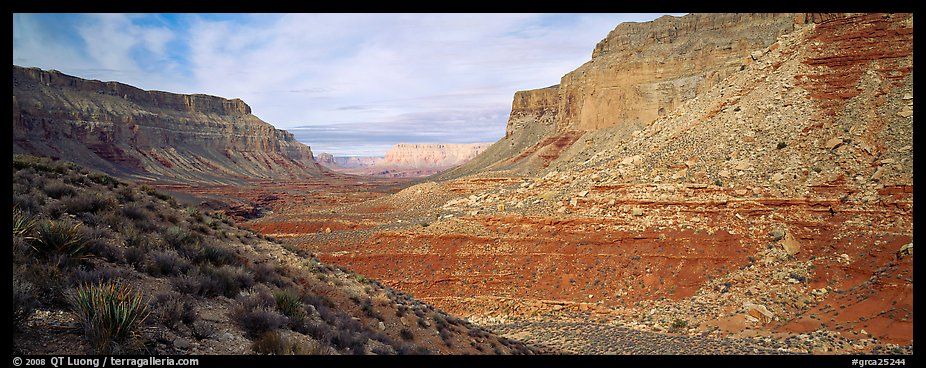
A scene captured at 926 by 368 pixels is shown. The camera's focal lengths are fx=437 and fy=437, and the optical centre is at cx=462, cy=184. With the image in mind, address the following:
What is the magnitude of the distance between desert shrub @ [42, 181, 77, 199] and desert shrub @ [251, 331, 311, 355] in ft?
18.1

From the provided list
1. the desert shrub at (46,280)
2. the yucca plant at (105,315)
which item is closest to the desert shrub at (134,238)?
the desert shrub at (46,280)

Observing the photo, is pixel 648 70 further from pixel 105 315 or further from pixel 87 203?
pixel 105 315

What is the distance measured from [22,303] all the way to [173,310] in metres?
1.20

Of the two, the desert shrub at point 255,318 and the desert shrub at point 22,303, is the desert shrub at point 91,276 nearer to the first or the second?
the desert shrub at point 22,303

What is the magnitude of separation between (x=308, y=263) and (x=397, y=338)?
11.2 ft

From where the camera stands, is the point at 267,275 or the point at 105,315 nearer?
the point at 105,315

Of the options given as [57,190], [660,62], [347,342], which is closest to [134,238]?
[57,190]

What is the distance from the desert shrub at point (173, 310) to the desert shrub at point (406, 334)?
3.77 meters

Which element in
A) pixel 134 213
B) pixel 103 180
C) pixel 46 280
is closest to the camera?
pixel 46 280

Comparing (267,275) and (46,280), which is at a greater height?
(46,280)

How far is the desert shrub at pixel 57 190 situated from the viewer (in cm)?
751

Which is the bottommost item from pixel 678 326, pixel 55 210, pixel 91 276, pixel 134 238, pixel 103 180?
pixel 678 326

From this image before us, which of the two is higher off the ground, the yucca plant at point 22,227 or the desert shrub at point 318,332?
the yucca plant at point 22,227

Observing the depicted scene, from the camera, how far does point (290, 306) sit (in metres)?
6.29
